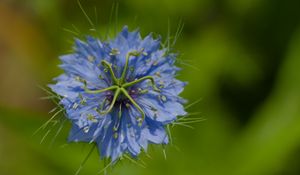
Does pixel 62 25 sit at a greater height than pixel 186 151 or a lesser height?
greater

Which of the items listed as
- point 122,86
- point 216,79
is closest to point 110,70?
point 122,86

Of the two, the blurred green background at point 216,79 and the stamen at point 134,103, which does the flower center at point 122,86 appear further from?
the blurred green background at point 216,79

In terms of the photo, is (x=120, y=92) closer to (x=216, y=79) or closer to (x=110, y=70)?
(x=110, y=70)

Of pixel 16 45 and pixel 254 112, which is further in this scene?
pixel 16 45

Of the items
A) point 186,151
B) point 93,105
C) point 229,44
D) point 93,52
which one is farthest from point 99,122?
point 229,44

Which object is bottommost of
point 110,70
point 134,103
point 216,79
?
point 216,79

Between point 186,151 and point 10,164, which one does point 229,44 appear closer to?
point 186,151

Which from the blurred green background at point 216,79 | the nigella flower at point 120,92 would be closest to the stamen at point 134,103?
the nigella flower at point 120,92

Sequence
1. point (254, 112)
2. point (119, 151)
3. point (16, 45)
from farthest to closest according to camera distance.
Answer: point (16, 45), point (254, 112), point (119, 151)
